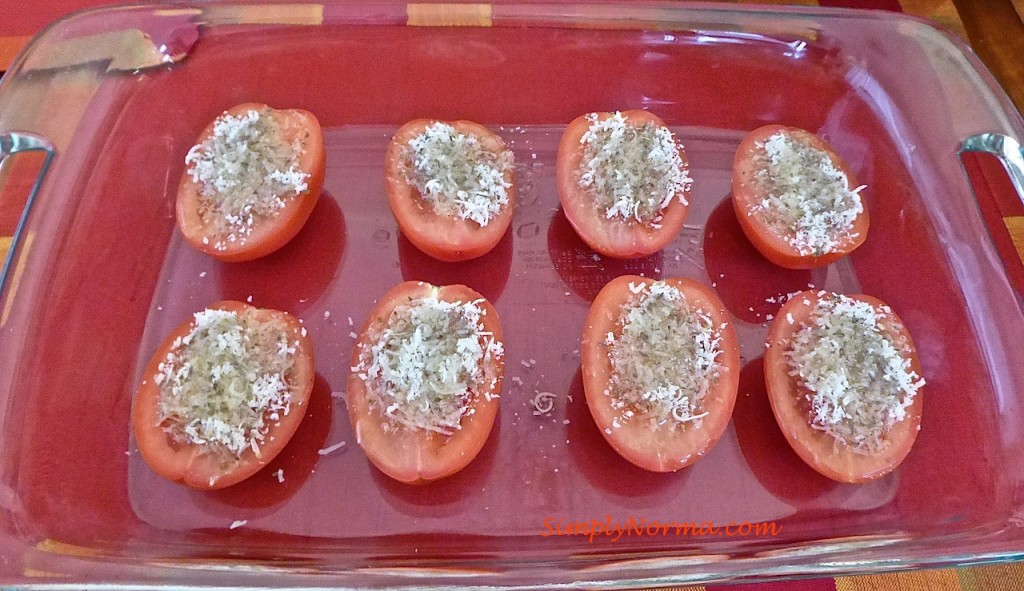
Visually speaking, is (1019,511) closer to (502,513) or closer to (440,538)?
(502,513)

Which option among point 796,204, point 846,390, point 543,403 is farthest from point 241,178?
point 846,390

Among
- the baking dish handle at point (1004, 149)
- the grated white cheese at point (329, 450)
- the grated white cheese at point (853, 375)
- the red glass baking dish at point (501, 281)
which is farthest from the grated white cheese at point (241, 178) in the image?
the baking dish handle at point (1004, 149)

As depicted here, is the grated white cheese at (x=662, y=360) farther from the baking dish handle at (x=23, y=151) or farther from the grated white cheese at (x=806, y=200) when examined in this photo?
the baking dish handle at (x=23, y=151)

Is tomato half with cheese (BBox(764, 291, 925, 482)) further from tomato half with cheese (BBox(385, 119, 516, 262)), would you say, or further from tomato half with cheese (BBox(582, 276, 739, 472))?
tomato half with cheese (BBox(385, 119, 516, 262))

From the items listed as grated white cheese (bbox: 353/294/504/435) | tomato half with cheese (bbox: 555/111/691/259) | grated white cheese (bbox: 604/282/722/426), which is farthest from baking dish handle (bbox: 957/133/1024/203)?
grated white cheese (bbox: 353/294/504/435)

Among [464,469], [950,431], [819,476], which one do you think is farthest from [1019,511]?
[464,469]

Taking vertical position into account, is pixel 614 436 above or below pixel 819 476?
above

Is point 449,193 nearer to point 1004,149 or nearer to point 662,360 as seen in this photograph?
point 662,360
